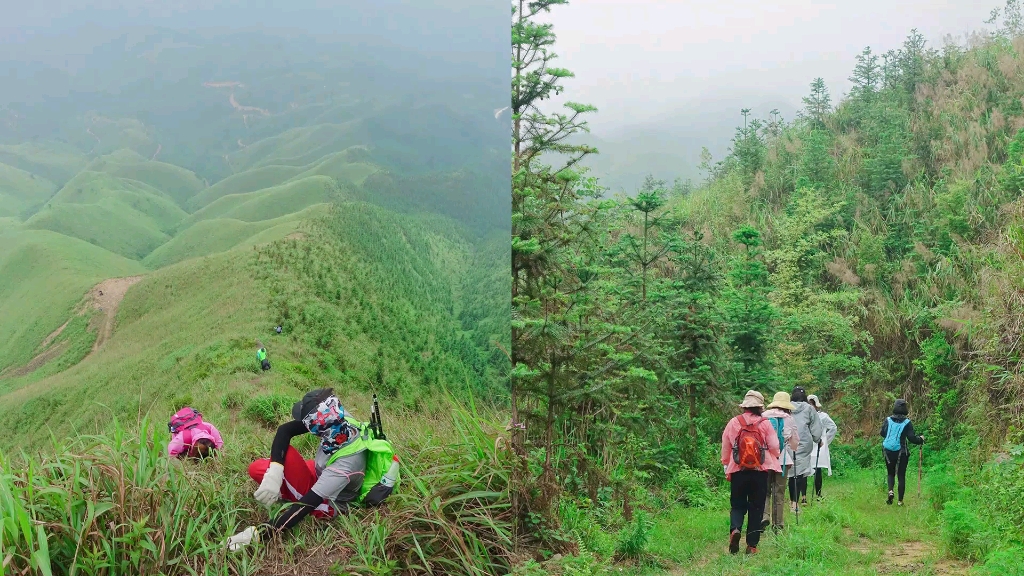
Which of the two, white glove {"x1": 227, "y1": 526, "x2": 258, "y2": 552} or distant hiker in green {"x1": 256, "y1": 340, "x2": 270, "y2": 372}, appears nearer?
white glove {"x1": 227, "y1": 526, "x2": 258, "y2": 552}

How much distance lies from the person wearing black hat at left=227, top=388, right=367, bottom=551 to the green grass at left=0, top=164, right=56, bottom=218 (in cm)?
165

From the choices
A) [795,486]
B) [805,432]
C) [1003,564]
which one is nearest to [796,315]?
[805,432]

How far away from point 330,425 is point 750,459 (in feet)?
13.1

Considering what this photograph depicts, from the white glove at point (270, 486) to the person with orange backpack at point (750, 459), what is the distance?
398 cm

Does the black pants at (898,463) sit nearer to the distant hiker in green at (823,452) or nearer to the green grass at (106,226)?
the distant hiker in green at (823,452)

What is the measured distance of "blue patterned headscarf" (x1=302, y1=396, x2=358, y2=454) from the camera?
3.00m

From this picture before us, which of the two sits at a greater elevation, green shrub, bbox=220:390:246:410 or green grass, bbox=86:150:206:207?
green grass, bbox=86:150:206:207

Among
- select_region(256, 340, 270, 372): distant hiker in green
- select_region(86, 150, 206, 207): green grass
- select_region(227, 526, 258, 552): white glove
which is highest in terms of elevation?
select_region(86, 150, 206, 207): green grass

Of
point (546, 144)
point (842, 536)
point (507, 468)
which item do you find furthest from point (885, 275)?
point (507, 468)

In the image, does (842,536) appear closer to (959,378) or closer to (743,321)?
(743,321)

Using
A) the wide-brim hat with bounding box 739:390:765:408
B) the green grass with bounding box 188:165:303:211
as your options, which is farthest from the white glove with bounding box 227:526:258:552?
the wide-brim hat with bounding box 739:390:765:408

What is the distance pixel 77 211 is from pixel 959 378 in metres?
15.2

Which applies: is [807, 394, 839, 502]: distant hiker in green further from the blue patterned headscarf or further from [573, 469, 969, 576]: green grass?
the blue patterned headscarf

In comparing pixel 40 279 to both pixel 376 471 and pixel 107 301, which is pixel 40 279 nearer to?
pixel 107 301
